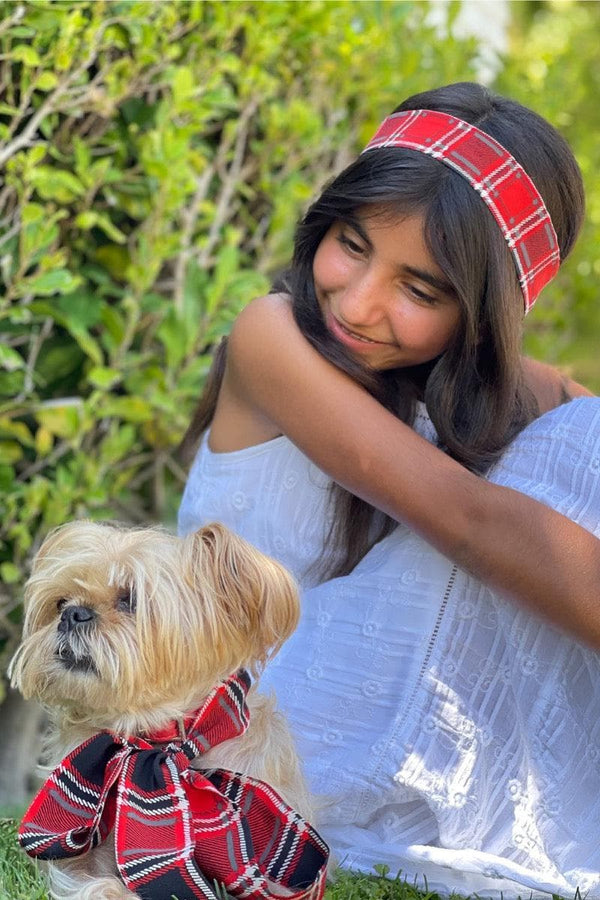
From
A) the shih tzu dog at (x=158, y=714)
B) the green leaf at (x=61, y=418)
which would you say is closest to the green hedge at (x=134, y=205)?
the green leaf at (x=61, y=418)

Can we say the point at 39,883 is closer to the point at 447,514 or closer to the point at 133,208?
the point at 447,514

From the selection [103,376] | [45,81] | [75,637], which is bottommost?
[103,376]

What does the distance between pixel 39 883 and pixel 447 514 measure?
110 centimetres

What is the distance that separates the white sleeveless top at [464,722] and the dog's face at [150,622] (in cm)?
60

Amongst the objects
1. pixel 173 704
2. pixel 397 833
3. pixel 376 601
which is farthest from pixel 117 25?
pixel 397 833

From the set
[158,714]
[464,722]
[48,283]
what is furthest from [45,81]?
[464,722]

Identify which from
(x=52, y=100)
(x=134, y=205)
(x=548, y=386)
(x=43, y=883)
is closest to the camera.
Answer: (x=43, y=883)

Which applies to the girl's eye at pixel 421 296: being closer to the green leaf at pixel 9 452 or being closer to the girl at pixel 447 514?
the girl at pixel 447 514

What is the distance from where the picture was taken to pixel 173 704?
2240 millimetres

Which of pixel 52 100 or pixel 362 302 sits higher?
pixel 52 100

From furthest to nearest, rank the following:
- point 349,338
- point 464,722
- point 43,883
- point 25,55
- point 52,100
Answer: point 52,100 → point 25,55 → point 349,338 → point 464,722 → point 43,883

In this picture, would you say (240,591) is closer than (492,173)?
Yes

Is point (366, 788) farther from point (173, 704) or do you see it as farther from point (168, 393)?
point (168, 393)

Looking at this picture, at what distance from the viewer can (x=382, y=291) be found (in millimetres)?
2795
